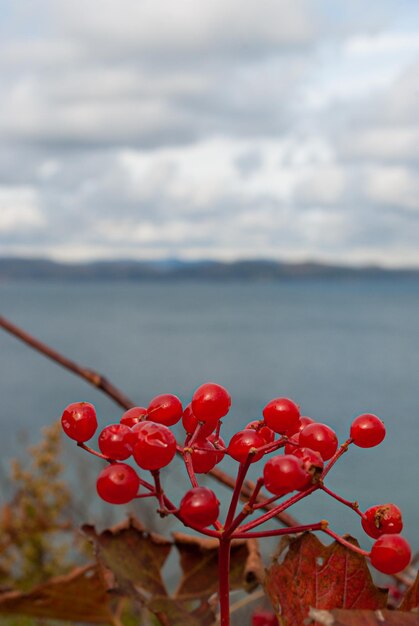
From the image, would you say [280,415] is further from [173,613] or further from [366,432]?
[173,613]

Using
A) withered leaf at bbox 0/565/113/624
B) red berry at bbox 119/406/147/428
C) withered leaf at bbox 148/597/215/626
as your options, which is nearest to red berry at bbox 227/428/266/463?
red berry at bbox 119/406/147/428

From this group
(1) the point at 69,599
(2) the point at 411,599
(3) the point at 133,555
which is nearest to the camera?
(2) the point at 411,599

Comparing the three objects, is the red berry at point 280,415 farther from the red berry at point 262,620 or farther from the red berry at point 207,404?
the red berry at point 262,620

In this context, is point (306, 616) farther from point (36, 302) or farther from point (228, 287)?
point (228, 287)

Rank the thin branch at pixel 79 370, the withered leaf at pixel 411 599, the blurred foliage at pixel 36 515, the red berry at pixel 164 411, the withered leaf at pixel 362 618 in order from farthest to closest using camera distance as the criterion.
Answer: the blurred foliage at pixel 36 515
the thin branch at pixel 79 370
the red berry at pixel 164 411
the withered leaf at pixel 411 599
the withered leaf at pixel 362 618

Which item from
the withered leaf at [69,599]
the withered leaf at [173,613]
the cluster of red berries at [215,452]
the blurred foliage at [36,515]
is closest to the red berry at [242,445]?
the cluster of red berries at [215,452]

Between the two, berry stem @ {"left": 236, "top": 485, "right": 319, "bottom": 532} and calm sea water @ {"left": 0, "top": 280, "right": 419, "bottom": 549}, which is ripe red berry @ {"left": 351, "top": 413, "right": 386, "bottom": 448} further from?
calm sea water @ {"left": 0, "top": 280, "right": 419, "bottom": 549}

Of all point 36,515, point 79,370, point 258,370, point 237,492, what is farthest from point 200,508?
point 258,370
